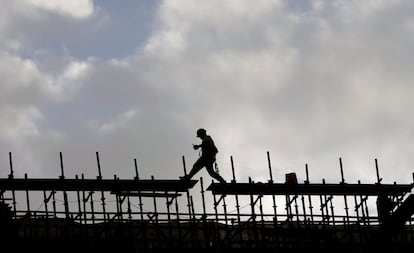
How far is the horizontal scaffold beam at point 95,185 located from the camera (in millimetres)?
47062

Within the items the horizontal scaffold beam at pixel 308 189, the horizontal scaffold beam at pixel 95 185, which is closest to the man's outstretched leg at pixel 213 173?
the horizontal scaffold beam at pixel 308 189

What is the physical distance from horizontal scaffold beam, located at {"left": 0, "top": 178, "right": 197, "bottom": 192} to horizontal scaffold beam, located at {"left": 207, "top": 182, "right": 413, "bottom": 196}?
1117mm

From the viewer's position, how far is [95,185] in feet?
157

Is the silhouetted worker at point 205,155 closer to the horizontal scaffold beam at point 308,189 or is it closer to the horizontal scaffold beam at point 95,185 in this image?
the horizontal scaffold beam at point 95,185

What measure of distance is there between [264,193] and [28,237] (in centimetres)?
802

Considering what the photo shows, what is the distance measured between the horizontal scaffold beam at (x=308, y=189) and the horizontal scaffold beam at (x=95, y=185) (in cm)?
112

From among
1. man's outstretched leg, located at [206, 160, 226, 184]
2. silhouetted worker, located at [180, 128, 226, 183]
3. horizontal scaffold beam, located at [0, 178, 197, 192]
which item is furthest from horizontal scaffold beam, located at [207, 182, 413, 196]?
horizontal scaffold beam, located at [0, 178, 197, 192]

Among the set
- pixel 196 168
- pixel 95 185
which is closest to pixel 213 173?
pixel 196 168

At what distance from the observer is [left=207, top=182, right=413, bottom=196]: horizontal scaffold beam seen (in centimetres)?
4884

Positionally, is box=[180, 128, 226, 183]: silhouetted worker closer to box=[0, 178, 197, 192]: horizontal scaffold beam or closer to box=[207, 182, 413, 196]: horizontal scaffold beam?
box=[0, 178, 197, 192]: horizontal scaffold beam

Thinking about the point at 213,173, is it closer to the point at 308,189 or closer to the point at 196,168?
the point at 196,168

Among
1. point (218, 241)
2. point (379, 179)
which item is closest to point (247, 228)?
point (218, 241)

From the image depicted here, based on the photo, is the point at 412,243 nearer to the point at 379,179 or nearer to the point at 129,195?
the point at 379,179

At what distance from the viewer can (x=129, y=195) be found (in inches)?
1898
